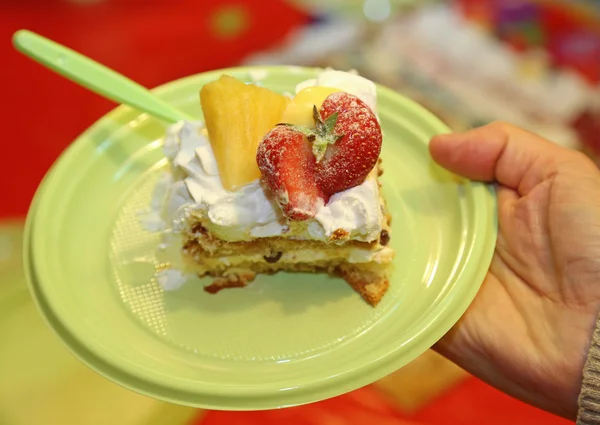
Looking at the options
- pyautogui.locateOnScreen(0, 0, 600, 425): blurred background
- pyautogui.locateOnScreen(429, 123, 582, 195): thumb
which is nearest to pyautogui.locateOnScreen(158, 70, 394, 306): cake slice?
pyautogui.locateOnScreen(429, 123, 582, 195): thumb

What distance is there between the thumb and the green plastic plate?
0.22 feet

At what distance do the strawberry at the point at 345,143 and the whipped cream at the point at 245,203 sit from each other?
7 cm

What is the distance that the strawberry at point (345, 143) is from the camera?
1497 millimetres

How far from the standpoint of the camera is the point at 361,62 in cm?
299

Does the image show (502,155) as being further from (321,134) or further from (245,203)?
(245,203)

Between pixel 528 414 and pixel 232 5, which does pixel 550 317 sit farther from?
pixel 232 5

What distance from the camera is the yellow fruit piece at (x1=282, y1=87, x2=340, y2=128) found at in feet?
5.33

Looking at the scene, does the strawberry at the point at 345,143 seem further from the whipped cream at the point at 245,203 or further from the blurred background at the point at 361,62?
the blurred background at the point at 361,62

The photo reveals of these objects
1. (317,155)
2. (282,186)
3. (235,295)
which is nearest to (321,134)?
(317,155)

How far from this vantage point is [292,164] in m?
1.48

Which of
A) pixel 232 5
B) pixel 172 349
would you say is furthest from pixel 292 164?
pixel 232 5

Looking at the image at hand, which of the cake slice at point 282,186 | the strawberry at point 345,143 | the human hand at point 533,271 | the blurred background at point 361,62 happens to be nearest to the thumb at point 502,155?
the human hand at point 533,271

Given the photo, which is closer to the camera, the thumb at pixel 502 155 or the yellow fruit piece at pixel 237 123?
the yellow fruit piece at pixel 237 123

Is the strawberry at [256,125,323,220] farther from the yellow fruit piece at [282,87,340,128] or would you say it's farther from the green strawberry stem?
the yellow fruit piece at [282,87,340,128]
